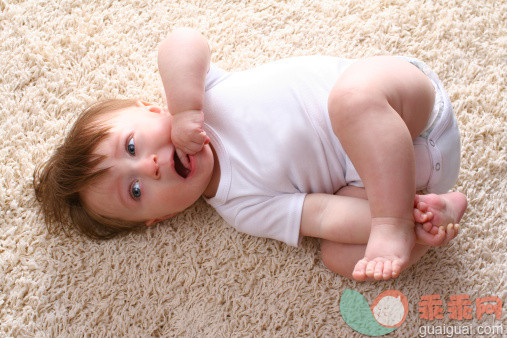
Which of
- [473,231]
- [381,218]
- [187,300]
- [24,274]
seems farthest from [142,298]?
[473,231]

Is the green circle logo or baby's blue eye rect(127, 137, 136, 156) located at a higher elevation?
baby's blue eye rect(127, 137, 136, 156)

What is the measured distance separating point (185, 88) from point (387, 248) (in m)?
0.51

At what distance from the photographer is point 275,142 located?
3.54ft

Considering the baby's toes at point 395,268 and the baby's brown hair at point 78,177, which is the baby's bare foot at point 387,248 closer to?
the baby's toes at point 395,268

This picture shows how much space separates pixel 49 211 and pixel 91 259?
15 cm

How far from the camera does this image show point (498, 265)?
3.66 ft

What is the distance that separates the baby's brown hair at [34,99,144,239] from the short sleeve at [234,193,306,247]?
0.88 feet

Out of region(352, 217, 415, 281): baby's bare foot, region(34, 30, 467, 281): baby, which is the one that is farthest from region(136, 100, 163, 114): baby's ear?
region(352, 217, 415, 281): baby's bare foot

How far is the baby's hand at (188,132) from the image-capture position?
1.01 m

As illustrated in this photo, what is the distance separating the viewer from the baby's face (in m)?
1.03

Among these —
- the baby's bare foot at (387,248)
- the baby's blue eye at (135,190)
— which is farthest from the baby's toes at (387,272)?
the baby's blue eye at (135,190)

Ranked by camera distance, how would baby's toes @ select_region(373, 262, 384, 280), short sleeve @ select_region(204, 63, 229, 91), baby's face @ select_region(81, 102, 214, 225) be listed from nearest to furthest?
baby's toes @ select_region(373, 262, 384, 280), baby's face @ select_region(81, 102, 214, 225), short sleeve @ select_region(204, 63, 229, 91)

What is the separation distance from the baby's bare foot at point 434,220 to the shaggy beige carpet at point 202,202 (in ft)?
0.54

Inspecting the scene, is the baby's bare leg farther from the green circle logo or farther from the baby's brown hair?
the baby's brown hair
